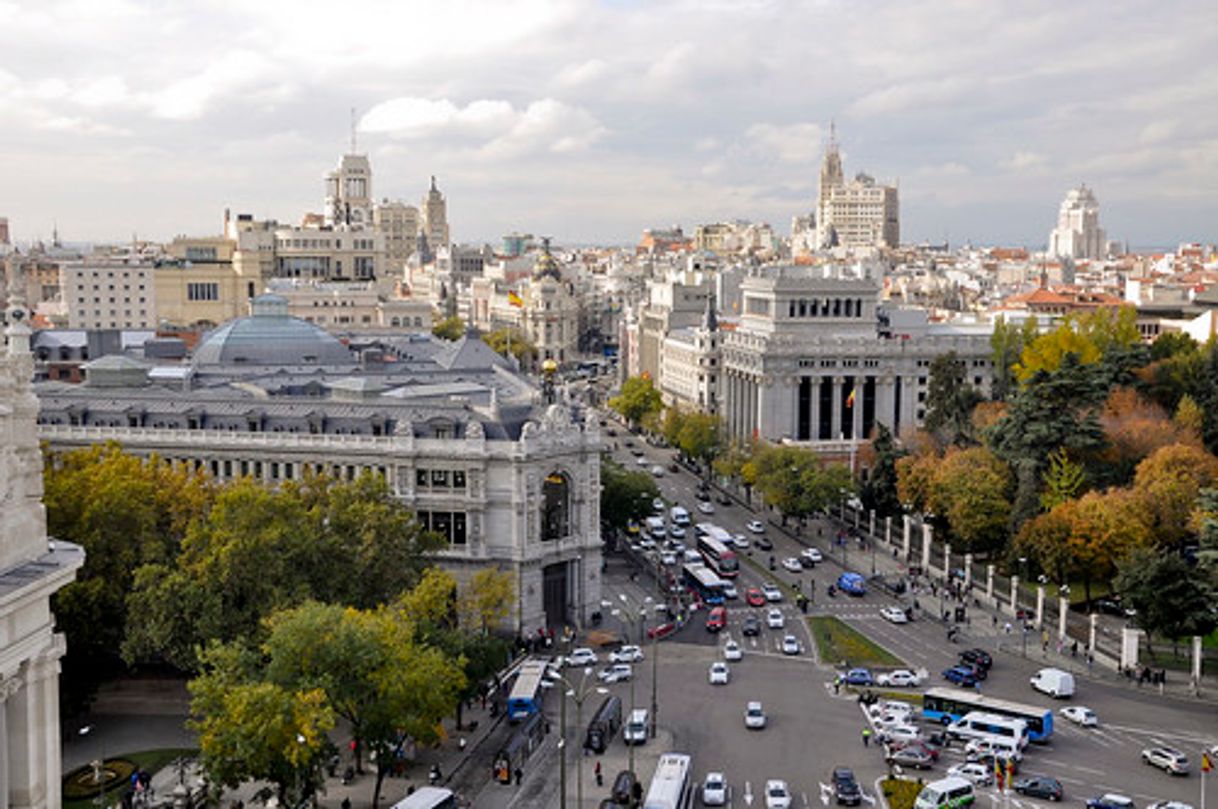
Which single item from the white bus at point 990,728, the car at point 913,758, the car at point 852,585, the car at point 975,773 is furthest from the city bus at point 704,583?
the car at point 975,773

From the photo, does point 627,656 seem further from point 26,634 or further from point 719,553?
point 26,634

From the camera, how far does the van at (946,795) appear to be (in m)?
52.9

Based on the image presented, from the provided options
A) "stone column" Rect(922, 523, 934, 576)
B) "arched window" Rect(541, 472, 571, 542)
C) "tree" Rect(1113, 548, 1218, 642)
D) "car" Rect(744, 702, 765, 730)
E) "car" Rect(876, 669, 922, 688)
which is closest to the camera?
"car" Rect(744, 702, 765, 730)

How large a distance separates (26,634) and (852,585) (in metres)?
68.6

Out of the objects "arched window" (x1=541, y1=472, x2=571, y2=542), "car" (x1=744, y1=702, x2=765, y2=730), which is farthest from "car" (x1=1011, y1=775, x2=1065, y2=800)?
"arched window" (x1=541, y1=472, x2=571, y2=542)

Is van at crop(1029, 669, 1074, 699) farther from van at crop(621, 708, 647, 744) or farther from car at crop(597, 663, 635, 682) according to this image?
van at crop(621, 708, 647, 744)

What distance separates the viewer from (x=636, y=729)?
202ft

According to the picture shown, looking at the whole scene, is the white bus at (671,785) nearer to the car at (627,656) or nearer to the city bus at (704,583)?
the car at (627,656)

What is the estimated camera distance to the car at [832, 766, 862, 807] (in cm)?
5456

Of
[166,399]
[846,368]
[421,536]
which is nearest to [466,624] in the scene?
[421,536]

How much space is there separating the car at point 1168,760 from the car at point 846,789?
14.7 metres

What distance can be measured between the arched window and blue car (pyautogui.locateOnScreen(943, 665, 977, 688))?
25.9 metres

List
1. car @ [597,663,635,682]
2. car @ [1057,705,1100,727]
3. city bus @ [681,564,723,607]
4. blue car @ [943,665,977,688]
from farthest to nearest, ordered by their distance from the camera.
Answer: city bus @ [681,564,723,607] → car @ [597,663,635,682] → blue car @ [943,665,977,688] → car @ [1057,705,1100,727]

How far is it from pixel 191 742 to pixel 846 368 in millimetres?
93529
